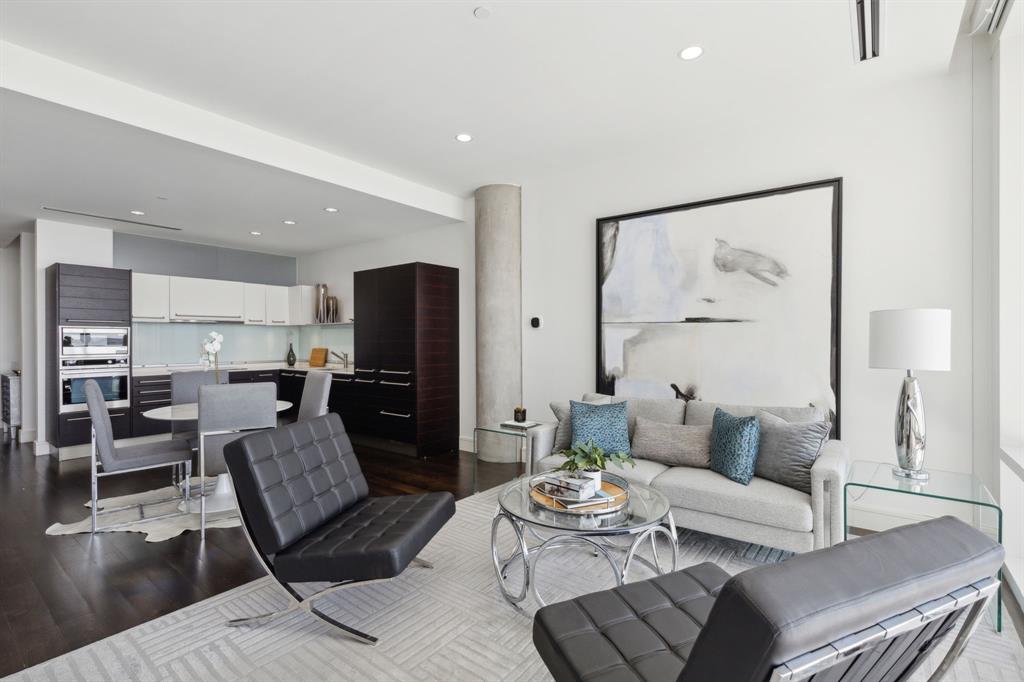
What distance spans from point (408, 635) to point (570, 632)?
1.00 meters

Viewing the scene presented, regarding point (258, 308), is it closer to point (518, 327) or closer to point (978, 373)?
point (518, 327)

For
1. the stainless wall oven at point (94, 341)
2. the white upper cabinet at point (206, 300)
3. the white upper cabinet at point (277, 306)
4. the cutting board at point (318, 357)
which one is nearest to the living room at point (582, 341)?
the stainless wall oven at point (94, 341)

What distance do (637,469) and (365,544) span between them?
1.80 metres

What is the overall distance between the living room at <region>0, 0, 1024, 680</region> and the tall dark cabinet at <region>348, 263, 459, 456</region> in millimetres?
91

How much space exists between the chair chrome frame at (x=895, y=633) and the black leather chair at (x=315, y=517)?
5.16 ft

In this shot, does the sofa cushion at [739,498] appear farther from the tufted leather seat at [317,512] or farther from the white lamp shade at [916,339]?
the tufted leather seat at [317,512]

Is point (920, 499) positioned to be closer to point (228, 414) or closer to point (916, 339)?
point (916, 339)

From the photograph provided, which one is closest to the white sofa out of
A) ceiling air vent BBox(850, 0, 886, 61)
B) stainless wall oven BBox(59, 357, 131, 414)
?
ceiling air vent BBox(850, 0, 886, 61)

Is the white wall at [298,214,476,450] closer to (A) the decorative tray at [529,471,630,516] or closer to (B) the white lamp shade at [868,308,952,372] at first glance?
(A) the decorative tray at [529,471,630,516]

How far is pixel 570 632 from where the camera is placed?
144cm

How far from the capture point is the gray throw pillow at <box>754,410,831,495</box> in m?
2.81

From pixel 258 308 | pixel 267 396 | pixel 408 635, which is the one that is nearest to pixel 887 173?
pixel 408 635

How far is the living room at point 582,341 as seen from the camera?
1.98 meters

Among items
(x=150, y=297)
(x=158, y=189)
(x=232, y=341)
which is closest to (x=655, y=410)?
(x=158, y=189)
